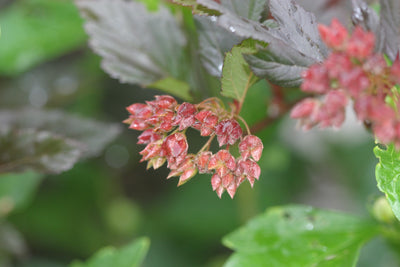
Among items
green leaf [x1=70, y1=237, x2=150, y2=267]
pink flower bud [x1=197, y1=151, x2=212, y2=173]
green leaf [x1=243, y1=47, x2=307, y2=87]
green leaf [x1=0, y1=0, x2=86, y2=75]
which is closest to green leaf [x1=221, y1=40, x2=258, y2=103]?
green leaf [x1=243, y1=47, x2=307, y2=87]

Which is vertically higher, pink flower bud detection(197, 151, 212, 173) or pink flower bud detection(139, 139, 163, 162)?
pink flower bud detection(139, 139, 163, 162)

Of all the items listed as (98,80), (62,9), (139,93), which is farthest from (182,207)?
(62,9)

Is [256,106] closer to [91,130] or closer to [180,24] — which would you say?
[180,24]

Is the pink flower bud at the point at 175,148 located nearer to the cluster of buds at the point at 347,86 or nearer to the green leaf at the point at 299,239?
the cluster of buds at the point at 347,86

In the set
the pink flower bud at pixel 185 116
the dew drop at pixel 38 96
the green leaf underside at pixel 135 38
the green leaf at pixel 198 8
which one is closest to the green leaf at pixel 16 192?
the dew drop at pixel 38 96

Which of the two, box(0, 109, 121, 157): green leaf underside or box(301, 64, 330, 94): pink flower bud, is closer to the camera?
box(301, 64, 330, 94): pink flower bud

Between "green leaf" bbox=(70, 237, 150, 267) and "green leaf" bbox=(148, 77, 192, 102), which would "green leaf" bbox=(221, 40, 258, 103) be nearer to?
"green leaf" bbox=(148, 77, 192, 102)
